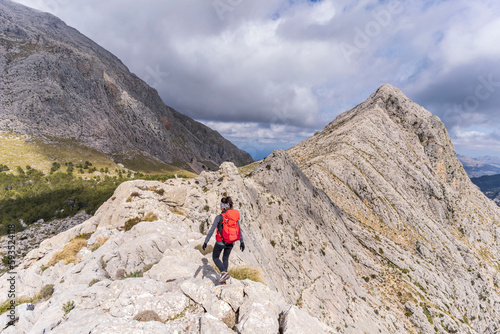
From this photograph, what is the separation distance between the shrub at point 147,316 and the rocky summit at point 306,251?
0.14 feet

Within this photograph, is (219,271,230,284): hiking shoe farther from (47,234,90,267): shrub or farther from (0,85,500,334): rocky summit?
(47,234,90,267): shrub

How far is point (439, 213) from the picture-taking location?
3095 inches

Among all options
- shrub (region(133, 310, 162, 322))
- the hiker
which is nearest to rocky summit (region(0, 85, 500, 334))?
shrub (region(133, 310, 162, 322))

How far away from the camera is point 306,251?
1638 inches

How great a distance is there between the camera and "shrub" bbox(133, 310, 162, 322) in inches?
301

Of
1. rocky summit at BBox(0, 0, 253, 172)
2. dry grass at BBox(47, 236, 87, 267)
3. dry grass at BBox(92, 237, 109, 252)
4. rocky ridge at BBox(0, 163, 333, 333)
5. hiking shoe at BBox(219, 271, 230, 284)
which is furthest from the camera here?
rocky summit at BBox(0, 0, 253, 172)

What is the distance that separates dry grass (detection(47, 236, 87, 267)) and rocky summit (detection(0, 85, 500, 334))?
96mm

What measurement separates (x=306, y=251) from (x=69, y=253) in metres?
37.9

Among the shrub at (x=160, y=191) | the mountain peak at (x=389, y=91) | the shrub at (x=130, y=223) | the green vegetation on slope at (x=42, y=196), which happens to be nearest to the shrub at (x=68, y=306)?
the shrub at (x=130, y=223)

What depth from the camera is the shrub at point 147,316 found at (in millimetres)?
7637

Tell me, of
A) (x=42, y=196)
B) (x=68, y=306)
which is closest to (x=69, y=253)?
(x=68, y=306)

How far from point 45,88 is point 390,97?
185 m

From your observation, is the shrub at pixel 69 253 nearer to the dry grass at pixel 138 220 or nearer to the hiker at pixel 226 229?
the dry grass at pixel 138 220

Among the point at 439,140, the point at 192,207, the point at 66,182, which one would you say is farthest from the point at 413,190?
the point at 66,182
